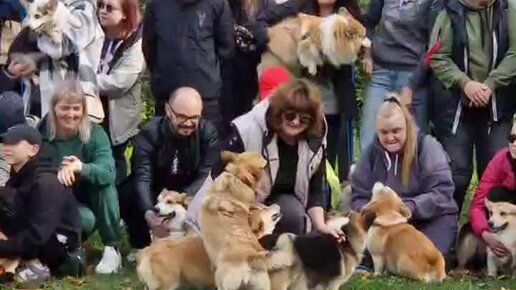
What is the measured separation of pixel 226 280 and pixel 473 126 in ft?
8.46

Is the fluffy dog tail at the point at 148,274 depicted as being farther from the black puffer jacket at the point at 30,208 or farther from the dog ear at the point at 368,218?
the dog ear at the point at 368,218

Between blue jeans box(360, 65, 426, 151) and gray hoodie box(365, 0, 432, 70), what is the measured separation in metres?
0.06

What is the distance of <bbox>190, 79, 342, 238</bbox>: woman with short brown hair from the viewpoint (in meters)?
6.75

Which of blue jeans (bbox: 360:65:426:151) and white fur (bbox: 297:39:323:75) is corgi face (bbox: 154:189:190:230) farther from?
blue jeans (bbox: 360:65:426:151)

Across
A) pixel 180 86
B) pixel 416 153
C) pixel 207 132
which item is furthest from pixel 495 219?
pixel 180 86

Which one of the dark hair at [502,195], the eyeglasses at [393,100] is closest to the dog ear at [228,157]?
the eyeglasses at [393,100]

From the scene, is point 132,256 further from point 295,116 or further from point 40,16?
point 40,16

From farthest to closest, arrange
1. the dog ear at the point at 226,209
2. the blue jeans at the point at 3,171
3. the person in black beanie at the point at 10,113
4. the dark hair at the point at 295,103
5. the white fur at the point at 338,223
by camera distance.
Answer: the person in black beanie at the point at 10,113, the blue jeans at the point at 3,171, the dark hair at the point at 295,103, the white fur at the point at 338,223, the dog ear at the point at 226,209

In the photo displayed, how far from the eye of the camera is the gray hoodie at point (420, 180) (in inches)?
288

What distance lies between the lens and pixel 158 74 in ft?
27.4

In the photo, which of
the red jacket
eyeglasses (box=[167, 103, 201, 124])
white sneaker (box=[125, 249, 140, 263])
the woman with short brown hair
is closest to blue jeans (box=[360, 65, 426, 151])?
the red jacket

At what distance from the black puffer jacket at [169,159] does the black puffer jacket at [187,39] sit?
2.37 ft

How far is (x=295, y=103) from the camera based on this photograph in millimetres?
6723

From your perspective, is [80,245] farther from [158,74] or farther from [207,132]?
[158,74]
